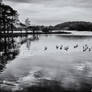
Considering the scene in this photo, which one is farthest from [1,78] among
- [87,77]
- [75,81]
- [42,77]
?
[87,77]

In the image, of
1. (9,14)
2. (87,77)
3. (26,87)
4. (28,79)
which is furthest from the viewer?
(9,14)

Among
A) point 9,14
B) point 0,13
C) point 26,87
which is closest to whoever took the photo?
point 26,87

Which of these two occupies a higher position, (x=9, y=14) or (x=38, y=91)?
(x=9, y=14)

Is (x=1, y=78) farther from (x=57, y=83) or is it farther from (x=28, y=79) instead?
(x=57, y=83)

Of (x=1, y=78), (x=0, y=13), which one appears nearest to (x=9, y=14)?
(x=0, y=13)

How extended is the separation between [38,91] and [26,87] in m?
1.14

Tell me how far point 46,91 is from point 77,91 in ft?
5.75

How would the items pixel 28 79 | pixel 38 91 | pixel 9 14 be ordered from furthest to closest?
pixel 9 14 → pixel 28 79 → pixel 38 91

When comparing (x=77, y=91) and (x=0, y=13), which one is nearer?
(x=77, y=91)

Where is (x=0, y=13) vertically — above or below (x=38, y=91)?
above

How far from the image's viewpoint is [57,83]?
1428 cm

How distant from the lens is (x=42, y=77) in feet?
53.1

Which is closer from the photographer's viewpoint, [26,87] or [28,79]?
[26,87]

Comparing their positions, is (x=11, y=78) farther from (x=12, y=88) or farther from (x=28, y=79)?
(x=12, y=88)
